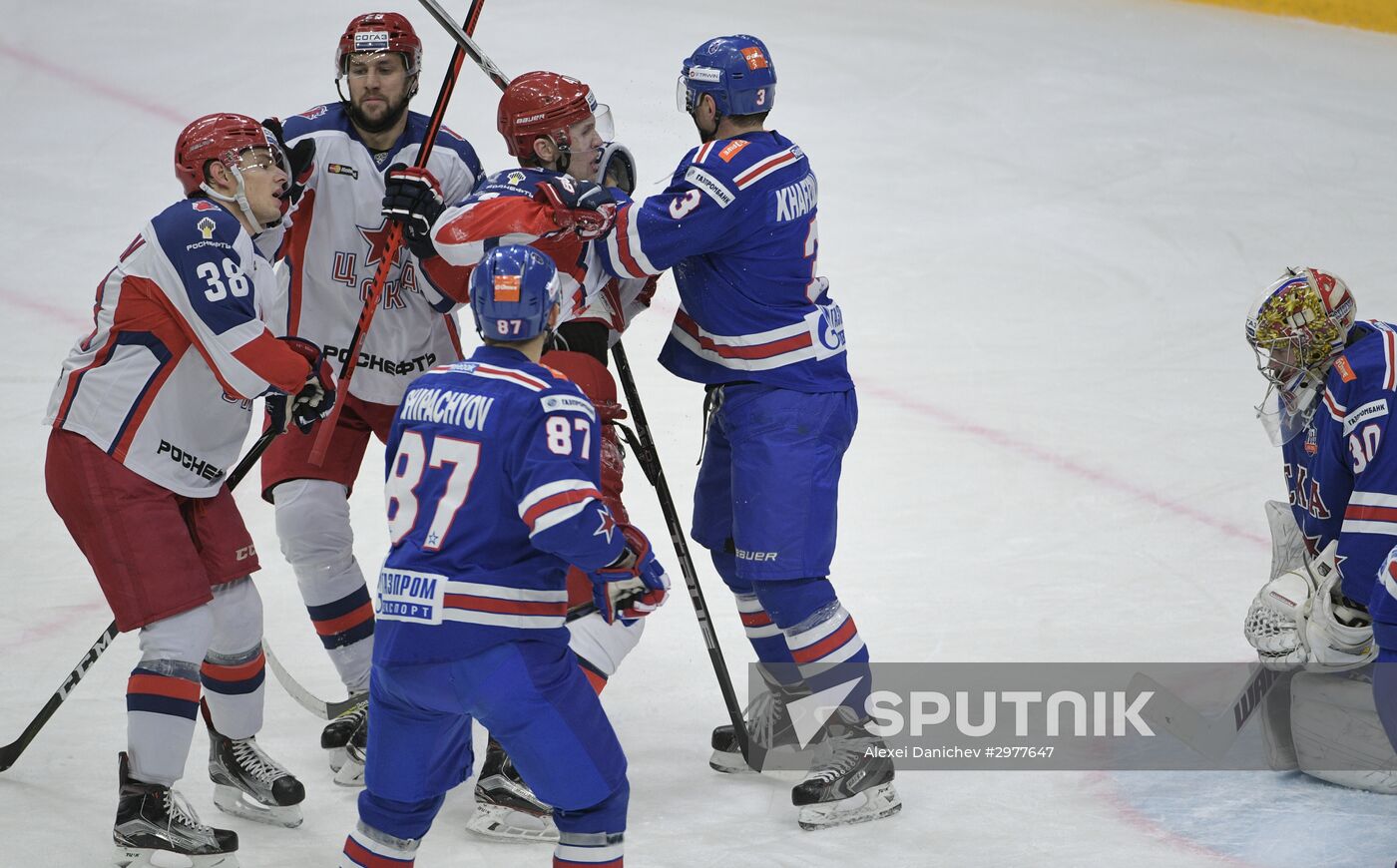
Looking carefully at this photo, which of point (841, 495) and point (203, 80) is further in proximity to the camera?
point (203, 80)

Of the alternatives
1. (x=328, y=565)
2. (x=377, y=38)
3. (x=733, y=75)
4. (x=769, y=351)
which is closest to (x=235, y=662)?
(x=328, y=565)

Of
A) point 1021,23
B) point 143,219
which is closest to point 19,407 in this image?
point 143,219

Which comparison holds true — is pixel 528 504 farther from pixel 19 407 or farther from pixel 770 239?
pixel 19 407

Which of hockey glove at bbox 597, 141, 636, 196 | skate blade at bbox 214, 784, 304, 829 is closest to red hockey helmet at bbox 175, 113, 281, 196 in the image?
hockey glove at bbox 597, 141, 636, 196

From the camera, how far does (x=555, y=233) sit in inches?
139

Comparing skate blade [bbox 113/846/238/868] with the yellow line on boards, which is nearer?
skate blade [bbox 113/846/238/868]

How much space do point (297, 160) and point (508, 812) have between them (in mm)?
1552

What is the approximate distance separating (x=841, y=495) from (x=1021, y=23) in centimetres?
469

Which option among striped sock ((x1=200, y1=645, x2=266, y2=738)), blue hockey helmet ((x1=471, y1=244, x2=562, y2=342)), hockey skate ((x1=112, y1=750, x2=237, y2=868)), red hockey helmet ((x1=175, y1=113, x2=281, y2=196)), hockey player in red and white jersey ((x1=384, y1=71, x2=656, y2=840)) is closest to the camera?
blue hockey helmet ((x1=471, y1=244, x2=562, y2=342))

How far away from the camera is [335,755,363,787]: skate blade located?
12.6ft

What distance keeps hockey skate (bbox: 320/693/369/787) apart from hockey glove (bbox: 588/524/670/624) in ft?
3.39

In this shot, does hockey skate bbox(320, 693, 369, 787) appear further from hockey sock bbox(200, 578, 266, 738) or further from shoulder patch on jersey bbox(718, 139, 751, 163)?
shoulder patch on jersey bbox(718, 139, 751, 163)

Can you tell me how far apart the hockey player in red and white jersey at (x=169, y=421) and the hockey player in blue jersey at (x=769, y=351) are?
2.60 feet

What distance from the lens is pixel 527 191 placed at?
355cm
